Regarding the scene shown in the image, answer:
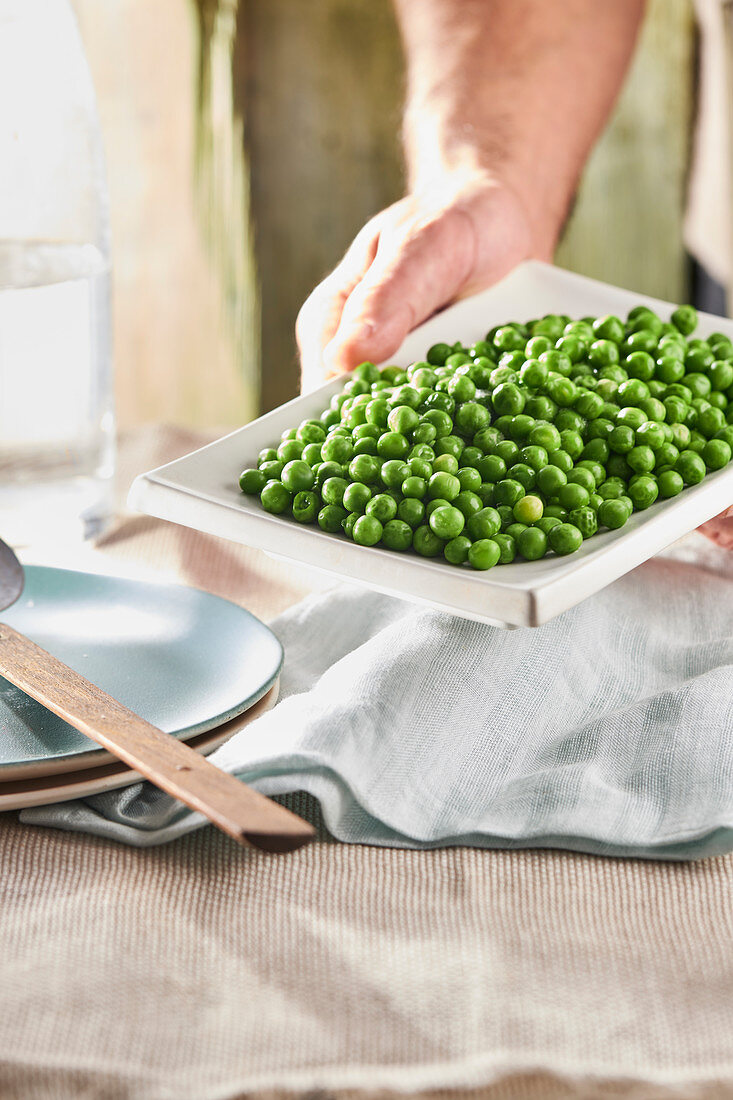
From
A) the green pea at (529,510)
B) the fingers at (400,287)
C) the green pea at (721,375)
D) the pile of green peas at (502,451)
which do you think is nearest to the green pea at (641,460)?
the pile of green peas at (502,451)

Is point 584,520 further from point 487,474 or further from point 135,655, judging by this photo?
point 135,655

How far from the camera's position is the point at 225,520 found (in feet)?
2.82

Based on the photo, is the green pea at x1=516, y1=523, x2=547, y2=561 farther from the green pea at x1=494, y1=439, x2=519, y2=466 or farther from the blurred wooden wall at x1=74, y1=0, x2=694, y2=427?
the blurred wooden wall at x1=74, y1=0, x2=694, y2=427

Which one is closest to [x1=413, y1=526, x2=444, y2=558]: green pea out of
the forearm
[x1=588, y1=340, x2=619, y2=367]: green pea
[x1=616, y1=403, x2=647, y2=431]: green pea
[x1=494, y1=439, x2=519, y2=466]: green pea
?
[x1=494, y1=439, x2=519, y2=466]: green pea

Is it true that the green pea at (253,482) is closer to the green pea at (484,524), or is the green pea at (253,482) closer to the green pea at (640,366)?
the green pea at (484,524)

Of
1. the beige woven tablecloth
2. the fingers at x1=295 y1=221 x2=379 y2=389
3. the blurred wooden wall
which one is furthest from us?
the blurred wooden wall

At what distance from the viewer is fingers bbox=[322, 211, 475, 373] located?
112 centimetres

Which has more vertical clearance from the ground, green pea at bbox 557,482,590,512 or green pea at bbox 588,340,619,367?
green pea at bbox 588,340,619,367

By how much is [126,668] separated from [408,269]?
1.97 feet

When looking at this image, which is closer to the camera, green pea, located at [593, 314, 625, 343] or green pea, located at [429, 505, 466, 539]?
green pea, located at [429, 505, 466, 539]

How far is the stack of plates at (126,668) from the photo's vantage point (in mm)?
686

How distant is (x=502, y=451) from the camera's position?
881 mm

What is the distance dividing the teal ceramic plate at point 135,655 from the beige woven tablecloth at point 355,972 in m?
0.06

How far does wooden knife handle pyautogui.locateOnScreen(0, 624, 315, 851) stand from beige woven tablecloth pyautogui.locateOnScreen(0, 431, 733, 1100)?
0.06 m
